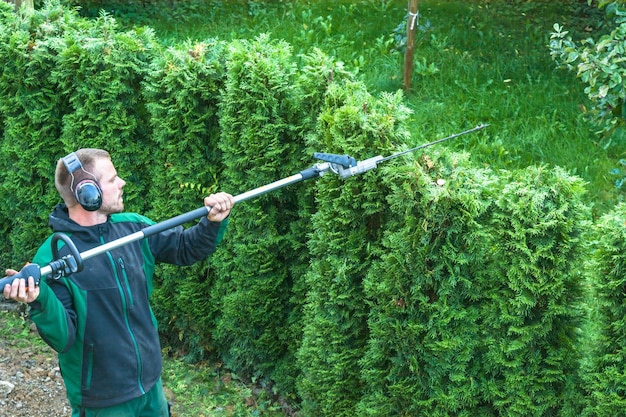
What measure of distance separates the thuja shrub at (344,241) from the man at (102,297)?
34.5 inches

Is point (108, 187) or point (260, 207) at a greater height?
point (108, 187)

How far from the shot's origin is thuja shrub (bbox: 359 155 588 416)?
152 inches

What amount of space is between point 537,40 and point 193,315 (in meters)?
5.86

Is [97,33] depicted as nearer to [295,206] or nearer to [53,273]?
[295,206]

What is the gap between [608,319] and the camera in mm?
3721

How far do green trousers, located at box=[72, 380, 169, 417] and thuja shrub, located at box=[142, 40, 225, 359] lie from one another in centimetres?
173

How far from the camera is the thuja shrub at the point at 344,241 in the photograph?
4477 mm

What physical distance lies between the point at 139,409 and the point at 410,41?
498 cm

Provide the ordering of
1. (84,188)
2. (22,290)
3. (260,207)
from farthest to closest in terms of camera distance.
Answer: (260,207)
(84,188)
(22,290)

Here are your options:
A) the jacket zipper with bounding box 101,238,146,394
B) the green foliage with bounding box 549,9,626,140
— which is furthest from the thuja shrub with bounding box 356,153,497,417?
the green foliage with bounding box 549,9,626,140

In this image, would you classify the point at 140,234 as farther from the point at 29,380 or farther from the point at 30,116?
the point at 30,116

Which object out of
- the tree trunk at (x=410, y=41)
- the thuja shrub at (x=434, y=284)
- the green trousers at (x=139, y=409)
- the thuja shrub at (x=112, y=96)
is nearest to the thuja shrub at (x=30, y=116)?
the thuja shrub at (x=112, y=96)

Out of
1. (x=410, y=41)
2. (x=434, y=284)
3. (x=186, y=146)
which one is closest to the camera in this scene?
(x=434, y=284)

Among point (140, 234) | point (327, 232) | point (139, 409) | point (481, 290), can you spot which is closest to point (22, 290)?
point (140, 234)
